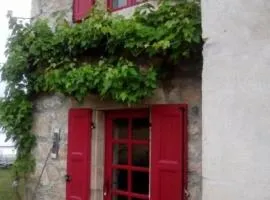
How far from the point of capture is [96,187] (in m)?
5.02

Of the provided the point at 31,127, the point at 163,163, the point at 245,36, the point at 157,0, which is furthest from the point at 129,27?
the point at 31,127

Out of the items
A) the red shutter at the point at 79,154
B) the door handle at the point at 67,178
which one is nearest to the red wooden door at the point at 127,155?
the red shutter at the point at 79,154

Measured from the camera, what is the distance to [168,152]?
4.21 meters

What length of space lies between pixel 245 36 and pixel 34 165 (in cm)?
379

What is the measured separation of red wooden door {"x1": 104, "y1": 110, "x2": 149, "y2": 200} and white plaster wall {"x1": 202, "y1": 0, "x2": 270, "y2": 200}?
5.90 feet

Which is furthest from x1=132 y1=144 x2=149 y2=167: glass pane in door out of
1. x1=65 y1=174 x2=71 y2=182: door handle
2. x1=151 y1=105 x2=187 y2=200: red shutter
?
x1=65 y1=174 x2=71 y2=182: door handle

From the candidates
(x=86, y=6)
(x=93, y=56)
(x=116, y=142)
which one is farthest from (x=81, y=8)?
(x=116, y=142)

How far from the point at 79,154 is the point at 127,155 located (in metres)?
0.59

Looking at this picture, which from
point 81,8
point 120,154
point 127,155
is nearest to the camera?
point 127,155

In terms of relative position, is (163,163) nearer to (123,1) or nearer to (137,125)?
(137,125)

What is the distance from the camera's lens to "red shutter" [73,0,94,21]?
208 inches

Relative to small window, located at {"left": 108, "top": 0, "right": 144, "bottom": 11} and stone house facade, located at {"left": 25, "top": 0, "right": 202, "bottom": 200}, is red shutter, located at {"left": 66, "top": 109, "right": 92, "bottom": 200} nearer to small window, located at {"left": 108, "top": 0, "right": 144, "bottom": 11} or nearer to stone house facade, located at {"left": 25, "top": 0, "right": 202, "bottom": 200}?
stone house facade, located at {"left": 25, "top": 0, "right": 202, "bottom": 200}

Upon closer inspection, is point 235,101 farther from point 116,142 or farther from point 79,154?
point 79,154

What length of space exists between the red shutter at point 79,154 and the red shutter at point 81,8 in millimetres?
1028
